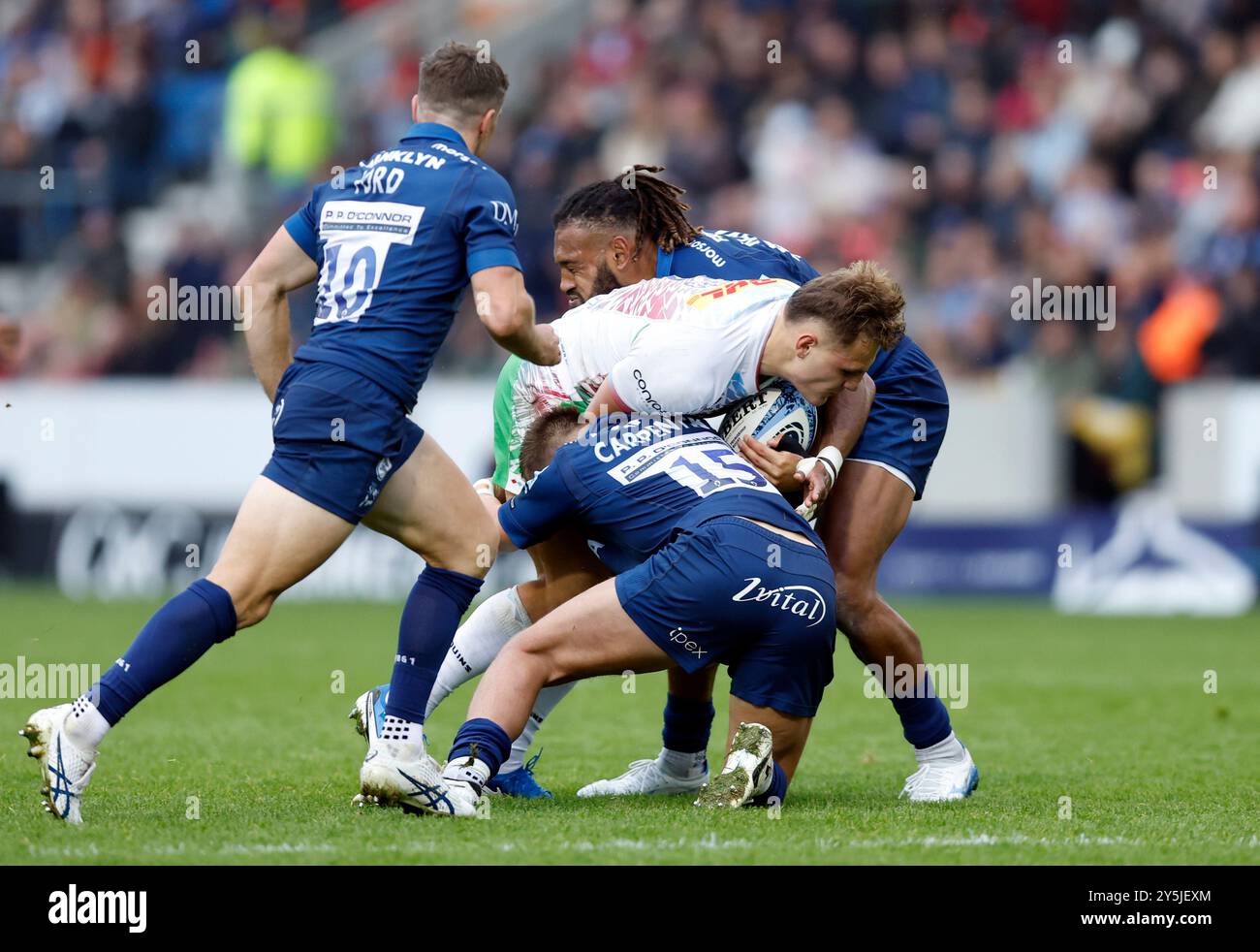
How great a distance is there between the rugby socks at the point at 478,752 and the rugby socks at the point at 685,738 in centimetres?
95

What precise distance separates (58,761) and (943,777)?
294cm

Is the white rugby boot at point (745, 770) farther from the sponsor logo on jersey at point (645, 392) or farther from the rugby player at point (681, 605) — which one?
the sponsor logo on jersey at point (645, 392)

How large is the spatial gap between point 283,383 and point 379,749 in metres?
1.16

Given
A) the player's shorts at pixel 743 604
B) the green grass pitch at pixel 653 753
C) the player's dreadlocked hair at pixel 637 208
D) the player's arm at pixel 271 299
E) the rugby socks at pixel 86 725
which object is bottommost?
the green grass pitch at pixel 653 753

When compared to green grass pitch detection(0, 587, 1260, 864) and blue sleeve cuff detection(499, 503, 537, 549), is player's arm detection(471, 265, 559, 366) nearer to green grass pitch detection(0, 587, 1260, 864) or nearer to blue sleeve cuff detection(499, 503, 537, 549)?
blue sleeve cuff detection(499, 503, 537, 549)

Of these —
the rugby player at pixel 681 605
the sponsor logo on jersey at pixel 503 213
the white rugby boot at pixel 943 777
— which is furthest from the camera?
the white rugby boot at pixel 943 777

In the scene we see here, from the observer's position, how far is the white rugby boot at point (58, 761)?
5141mm

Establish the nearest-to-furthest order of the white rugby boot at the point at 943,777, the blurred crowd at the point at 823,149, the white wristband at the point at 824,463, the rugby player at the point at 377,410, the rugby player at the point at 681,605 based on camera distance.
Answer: the rugby player at the point at 377,410 < the rugby player at the point at 681,605 < the white wristband at the point at 824,463 < the white rugby boot at the point at 943,777 < the blurred crowd at the point at 823,149

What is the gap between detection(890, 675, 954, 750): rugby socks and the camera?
6.42 m

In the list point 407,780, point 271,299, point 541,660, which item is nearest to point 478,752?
point 407,780

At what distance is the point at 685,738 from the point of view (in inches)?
253

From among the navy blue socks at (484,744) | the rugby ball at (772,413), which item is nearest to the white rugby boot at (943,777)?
the rugby ball at (772,413)

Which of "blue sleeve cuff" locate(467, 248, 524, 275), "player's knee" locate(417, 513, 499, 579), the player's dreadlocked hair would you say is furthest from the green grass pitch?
the player's dreadlocked hair
